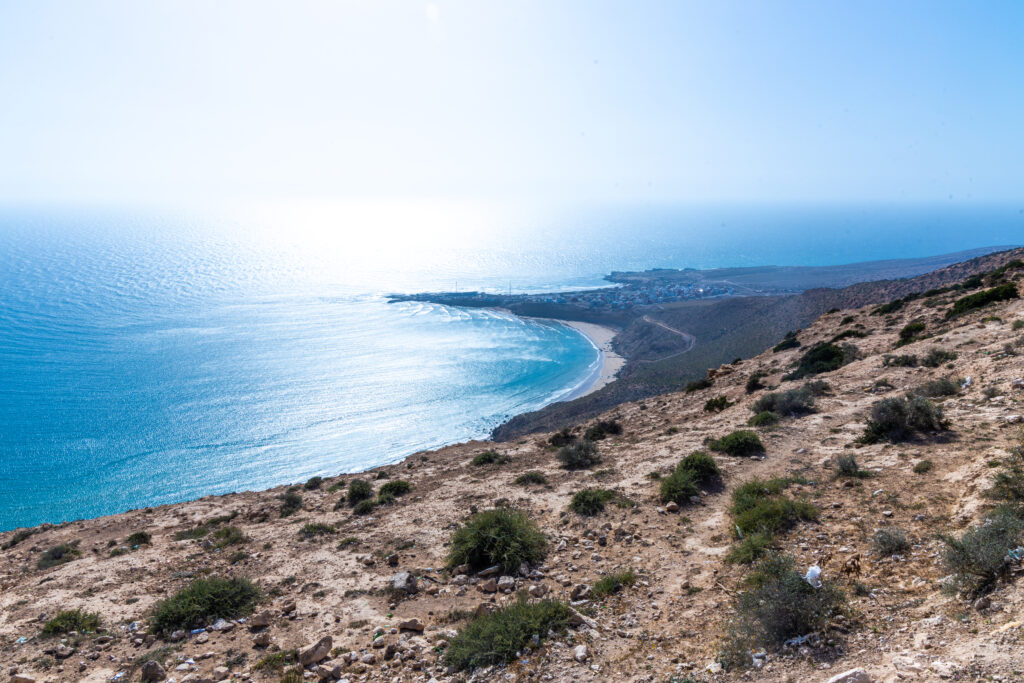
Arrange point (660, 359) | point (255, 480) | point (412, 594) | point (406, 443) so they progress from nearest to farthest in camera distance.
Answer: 1. point (412, 594)
2. point (255, 480)
3. point (406, 443)
4. point (660, 359)

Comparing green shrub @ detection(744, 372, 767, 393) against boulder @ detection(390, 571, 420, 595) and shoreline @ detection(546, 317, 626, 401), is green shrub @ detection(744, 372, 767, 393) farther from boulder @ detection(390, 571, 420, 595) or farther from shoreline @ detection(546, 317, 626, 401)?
shoreline @ detection(546, 317, 626, 401)

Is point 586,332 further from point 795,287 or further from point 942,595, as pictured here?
point 942,595

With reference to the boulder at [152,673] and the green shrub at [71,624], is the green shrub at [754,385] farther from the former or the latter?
the green shrub at [71,624]

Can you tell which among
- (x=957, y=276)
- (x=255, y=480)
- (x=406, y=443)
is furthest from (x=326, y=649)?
(x=957, y=276)

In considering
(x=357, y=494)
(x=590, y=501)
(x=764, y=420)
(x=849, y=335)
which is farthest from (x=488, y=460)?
(x=849, y=335)

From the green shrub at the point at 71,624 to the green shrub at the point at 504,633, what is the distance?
7036mm

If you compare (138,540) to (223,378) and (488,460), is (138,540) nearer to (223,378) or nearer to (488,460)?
(488,460)

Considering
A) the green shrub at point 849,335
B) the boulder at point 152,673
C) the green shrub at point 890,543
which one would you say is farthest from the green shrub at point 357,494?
the green shrub at point 849,335

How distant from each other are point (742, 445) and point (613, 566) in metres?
6.91

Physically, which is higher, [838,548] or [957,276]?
[957,276]

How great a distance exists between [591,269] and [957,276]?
131 metres

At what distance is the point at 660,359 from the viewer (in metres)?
79.1

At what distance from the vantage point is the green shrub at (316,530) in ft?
42.3

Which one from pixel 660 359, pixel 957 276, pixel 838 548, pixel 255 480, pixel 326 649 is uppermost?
pixel 957 276
